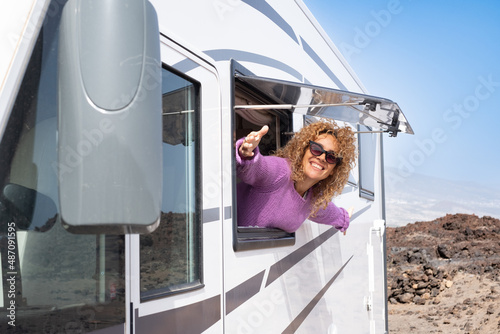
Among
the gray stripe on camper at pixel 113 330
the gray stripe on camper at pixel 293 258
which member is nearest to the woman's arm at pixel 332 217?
the gray stripe on camper at pixel 293 258

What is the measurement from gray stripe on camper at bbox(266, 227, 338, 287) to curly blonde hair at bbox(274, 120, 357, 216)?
8.7 inches

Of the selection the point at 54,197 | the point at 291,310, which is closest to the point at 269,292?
the point at 291,310

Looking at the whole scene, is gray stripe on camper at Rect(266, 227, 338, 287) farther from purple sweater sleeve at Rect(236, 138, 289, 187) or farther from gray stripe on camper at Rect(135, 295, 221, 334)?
gray stripe on camper at Rect(135, 295, 221, 334)

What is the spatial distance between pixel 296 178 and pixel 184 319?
115cm

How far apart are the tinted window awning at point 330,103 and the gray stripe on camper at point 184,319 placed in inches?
33.0

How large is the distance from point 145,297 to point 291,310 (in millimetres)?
1292

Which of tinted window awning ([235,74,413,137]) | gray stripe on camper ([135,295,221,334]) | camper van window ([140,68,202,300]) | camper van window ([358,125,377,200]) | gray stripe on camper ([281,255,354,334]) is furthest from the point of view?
camper van window ([358,125,377,200])

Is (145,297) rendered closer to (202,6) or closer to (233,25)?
(202,6)

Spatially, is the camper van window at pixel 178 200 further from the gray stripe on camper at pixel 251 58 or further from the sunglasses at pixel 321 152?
the sunglasses at pixel 321 152

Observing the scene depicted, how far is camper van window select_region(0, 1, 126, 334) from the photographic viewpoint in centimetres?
127

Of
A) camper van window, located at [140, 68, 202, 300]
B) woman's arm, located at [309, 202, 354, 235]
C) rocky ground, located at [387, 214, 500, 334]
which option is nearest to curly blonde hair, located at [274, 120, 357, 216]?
woman's arm, located at [309, 202, 354, 235]

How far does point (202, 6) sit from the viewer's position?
6.82 ft

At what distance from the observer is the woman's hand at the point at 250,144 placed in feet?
7.27

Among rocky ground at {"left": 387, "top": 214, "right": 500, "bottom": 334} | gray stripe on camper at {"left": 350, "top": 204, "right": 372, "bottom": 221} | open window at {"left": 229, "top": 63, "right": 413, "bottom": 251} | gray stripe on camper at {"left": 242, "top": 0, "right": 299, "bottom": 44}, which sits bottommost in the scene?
rocky ground at {"left": 387, "top": 214, "right": 500, "bottom": 334}
